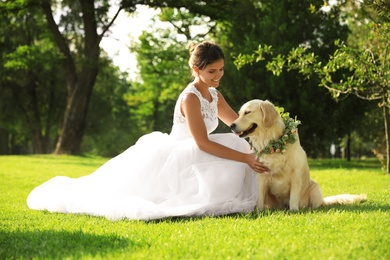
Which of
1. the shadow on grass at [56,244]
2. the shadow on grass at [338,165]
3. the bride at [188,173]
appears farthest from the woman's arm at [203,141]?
the shadow on grass at [338,165]

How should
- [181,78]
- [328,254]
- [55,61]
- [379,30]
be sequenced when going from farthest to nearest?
[181,78]
[55,61]
[379,30]
[328,254]

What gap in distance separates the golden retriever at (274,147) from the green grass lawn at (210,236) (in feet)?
1.17

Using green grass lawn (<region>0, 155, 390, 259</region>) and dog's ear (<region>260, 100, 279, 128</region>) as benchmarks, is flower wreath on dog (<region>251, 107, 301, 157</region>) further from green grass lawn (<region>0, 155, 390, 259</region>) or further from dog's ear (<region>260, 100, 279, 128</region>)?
green grass lawn (<region>0, 155, 390, 259</region>)

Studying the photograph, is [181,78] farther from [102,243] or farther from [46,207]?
[102,243]

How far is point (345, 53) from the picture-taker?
11.7m

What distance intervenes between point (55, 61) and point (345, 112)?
1576 cm

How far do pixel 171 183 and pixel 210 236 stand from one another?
69.0 inches

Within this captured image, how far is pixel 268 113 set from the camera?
19.7ft

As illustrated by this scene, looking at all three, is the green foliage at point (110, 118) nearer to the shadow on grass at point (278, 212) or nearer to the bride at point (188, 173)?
the bride at point (188, 173)

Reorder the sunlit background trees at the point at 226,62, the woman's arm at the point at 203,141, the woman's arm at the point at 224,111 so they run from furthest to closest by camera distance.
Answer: the sunlit background trees at the point at 226,62, the woman's arm at the point at 224,111, the woman's arm at the point at 203,141

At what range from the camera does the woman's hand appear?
610 centimetres

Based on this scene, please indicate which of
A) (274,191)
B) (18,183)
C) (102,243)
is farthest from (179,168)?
(18,183)

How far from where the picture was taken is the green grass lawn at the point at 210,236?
3.96 metres

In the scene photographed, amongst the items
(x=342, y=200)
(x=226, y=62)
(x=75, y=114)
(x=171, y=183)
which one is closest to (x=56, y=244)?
(x=171, y=183)
